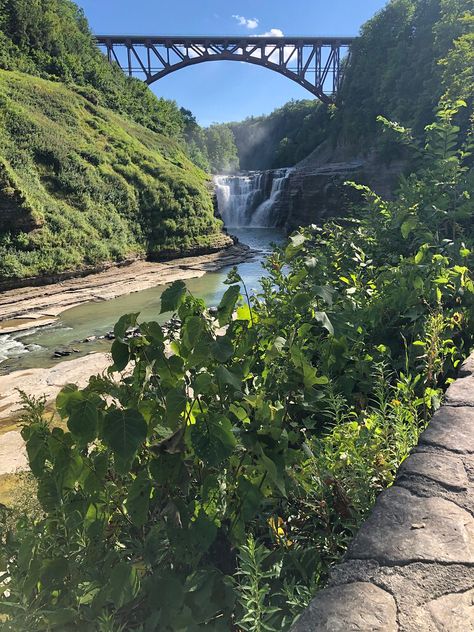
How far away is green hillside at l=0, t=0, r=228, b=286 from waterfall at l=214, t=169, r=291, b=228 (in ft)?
24.9

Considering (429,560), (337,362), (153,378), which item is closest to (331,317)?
(337,362)

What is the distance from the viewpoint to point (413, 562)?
40.9 inches

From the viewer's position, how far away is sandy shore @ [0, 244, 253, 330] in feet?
44.3

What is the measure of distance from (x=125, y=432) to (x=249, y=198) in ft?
145

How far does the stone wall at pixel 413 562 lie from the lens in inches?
36.3

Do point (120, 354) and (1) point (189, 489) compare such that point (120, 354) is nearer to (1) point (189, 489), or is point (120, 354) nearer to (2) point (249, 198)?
(1) point (189, 489)

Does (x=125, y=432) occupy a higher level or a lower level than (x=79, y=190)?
lower

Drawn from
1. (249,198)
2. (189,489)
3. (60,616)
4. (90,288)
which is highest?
(249,198)

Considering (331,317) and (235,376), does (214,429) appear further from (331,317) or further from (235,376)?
(331,317)

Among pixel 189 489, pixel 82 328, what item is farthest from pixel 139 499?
pixel 82 328

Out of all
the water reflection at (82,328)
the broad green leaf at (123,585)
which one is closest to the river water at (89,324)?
the water reflection at (82,328)

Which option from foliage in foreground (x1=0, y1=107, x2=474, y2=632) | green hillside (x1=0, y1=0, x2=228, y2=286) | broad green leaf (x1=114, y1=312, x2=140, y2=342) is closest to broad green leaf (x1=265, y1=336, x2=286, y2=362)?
foliage in foreground (x1=0, y1=107, x2=474, y2=632)

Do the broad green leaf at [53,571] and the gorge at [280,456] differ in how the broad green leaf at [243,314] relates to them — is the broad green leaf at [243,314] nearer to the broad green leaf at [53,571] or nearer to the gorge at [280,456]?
the gorge at [280,456]

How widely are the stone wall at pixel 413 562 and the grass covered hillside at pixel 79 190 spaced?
55.5 ft
